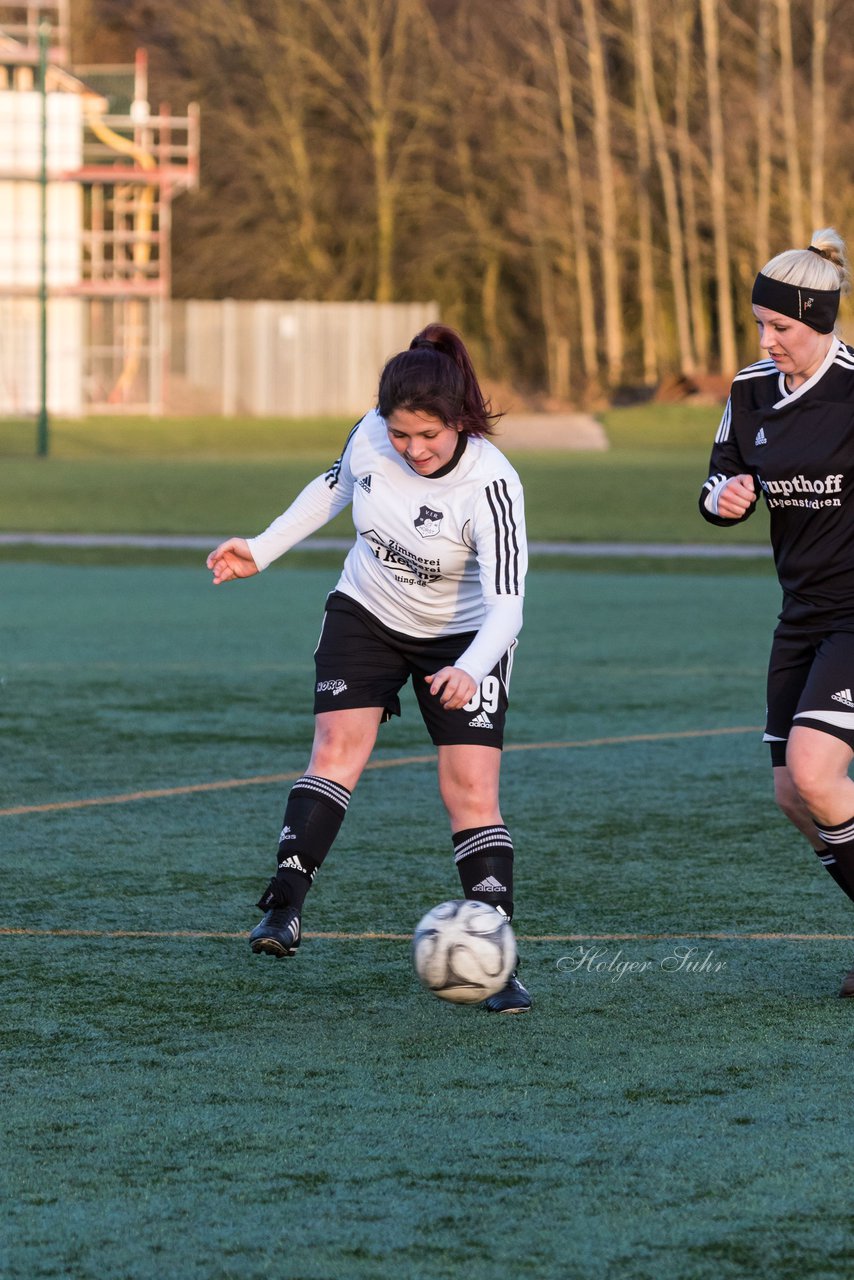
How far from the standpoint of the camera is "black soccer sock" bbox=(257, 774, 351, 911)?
577cm

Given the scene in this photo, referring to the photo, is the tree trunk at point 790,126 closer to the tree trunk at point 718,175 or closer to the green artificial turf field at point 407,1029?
the tree trunk at point 718,175

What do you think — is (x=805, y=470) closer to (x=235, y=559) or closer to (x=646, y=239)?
(x=235, y=559)

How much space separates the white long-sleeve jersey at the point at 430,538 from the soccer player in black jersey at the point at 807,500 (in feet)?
1.97

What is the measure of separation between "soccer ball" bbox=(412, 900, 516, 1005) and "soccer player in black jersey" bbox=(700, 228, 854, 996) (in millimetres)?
907

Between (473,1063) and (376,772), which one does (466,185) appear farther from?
(473,1063)

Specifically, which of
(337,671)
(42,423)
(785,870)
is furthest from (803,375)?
(42,423)

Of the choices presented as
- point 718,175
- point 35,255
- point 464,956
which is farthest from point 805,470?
point 35,255

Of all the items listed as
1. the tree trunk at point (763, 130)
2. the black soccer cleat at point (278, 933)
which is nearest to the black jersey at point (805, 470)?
the black soccer cleat at point (278, 933)

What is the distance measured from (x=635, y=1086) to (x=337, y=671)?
5.21ft

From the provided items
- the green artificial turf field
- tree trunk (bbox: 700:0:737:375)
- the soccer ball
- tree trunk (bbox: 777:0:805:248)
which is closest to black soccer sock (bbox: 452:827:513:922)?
the soccer ball

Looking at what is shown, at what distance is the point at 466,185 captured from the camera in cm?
6506

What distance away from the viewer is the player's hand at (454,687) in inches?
206

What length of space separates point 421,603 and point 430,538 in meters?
0.25

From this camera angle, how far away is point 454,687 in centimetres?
523
